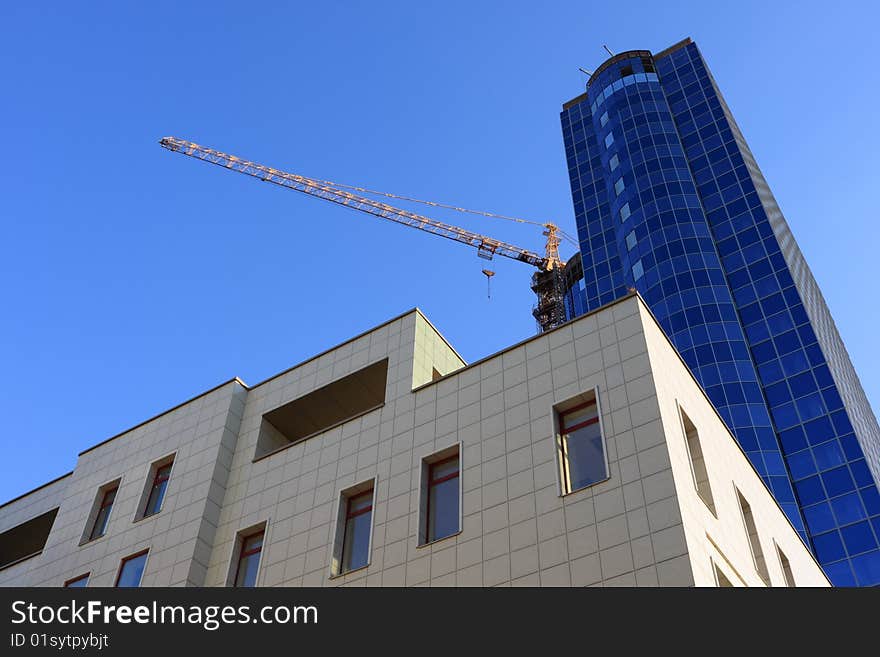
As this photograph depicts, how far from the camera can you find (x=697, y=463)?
936 inches

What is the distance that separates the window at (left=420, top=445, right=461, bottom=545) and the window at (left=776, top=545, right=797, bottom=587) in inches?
422

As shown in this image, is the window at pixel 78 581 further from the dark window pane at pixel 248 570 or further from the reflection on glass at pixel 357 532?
the reflection on glass at pixel 357 532

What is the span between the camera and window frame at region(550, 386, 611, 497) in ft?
71.9

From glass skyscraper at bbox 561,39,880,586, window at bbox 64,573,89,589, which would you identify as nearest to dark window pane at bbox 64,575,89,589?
window at bbox 64,573,89,589

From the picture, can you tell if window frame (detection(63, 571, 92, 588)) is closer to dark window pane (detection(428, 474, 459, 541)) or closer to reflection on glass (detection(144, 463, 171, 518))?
reflection on glass (detection(144, 463, 171, 518))

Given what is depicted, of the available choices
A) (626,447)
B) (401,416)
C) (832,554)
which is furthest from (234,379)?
(832,554)

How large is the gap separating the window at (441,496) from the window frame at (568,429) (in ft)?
9.26

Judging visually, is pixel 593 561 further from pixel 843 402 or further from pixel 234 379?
pixel 843 402

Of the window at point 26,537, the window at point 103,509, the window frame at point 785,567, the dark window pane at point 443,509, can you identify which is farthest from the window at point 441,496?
the window at point 26,537

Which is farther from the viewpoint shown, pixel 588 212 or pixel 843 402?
pixel 588 212

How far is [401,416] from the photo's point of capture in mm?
27203

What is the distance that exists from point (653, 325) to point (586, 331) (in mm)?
1759

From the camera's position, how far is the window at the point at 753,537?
25.8 metres
